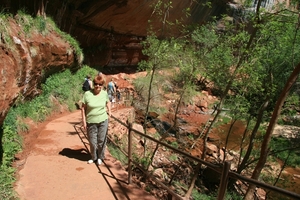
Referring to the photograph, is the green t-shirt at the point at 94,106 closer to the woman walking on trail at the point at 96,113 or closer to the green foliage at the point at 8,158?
the woman walking on trail at the point at 96,113

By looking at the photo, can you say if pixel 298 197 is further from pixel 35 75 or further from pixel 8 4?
pixel 8 4

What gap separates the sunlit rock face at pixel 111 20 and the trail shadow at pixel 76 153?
465cm

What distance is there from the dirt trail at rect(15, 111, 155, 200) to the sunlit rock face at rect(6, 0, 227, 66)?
4614mm

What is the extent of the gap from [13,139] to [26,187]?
1884 millimetres

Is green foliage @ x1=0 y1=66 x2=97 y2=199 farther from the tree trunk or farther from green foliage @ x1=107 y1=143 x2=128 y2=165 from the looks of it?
the tree trunk

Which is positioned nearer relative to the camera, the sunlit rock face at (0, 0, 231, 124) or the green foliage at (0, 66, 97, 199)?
the green foliage at (0, 66, 97, 199)

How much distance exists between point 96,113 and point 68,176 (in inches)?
47.8

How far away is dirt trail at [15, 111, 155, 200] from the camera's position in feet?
12.7

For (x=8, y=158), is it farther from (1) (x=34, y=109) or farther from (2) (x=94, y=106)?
(1) (x=34, y=109)

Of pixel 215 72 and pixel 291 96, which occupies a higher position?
pixel 215 72

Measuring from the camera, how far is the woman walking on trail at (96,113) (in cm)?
436

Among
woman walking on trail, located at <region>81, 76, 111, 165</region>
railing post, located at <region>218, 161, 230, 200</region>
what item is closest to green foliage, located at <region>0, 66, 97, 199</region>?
woman walking on trail, located at <region>81, 76, 111, 165</region>

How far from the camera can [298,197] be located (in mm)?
1781

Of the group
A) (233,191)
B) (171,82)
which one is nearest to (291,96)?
(233,191)
